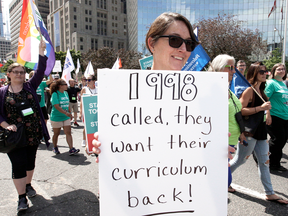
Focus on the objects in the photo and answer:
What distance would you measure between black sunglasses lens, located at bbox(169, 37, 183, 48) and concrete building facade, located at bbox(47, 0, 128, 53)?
76.6 metres

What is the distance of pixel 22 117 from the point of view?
2.87 metres

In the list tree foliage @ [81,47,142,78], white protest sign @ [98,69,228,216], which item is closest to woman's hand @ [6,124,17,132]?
white protest sign @ [98,69,228,216]

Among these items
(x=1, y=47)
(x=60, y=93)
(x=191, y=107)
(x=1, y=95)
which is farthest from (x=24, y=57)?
(x=1, y=47)

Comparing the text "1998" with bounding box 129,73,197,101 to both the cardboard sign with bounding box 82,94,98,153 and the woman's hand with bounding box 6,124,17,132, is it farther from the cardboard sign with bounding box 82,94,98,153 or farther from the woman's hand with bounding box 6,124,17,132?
the woman's hand with bounding box 6,124,17,132

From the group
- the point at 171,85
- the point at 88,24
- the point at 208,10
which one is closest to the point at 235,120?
the point at 171,85

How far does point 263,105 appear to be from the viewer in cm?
283

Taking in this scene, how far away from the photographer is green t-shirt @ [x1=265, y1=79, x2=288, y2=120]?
382 cm

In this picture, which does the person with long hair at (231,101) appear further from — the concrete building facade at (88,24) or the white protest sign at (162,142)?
the concrete building facade at (88,24)

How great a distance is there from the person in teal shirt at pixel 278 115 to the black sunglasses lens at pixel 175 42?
320cm

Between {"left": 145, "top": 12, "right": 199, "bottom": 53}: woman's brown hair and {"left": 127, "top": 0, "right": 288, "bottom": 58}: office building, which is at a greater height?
{"left": 127, "top": 0, "right": 288, "bottom": 58}: office building

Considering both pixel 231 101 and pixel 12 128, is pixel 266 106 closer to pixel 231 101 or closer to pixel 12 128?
pixel 231 101

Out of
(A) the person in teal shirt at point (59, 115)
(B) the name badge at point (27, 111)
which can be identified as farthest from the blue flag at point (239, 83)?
(A) the person in teal shirt at point (59, 115)

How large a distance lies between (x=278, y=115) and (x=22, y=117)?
4241mm

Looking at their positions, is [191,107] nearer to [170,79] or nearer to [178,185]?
[170,79]
